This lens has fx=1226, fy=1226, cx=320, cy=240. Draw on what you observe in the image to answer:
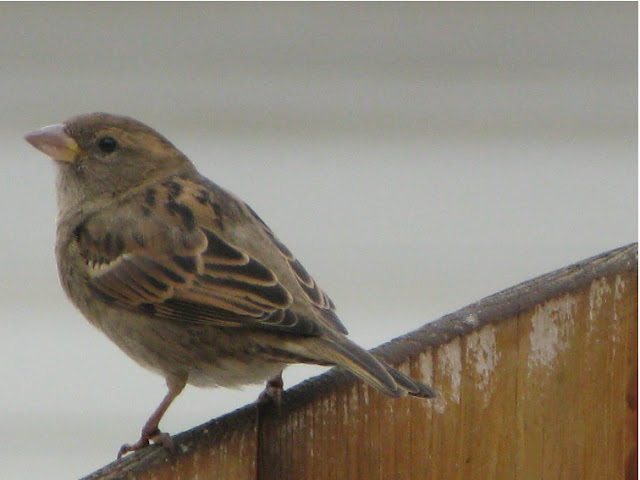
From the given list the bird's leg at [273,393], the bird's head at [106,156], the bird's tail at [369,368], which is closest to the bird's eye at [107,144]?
the bird's head at [106,156]

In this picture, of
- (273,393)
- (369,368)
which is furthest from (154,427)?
(369,368)

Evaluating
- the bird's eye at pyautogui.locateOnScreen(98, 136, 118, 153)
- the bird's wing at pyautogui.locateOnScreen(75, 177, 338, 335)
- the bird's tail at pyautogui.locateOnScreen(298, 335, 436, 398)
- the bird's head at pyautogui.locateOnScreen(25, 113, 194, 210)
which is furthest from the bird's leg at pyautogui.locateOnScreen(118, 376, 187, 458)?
the bird's eye at pyautogui.locateOnScreen(98, 136, 118, 153)

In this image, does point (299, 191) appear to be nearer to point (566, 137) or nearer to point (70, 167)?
point (566, 137)

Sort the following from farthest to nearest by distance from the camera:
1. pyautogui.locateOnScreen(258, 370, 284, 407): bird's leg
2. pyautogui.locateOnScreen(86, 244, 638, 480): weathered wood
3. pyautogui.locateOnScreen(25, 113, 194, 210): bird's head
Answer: pyautogui.locateOnScreen(25, 113, 194, 210): bird's head < pyautogui.locateOnScreen(258, 370, 284, 407): bird's leg < pyautogui.locateOnScreen(86, 244, 638, 480): weathered wood

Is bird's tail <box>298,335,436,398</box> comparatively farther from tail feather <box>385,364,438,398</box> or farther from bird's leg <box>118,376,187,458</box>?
bird's leg <box>118,376,187,458</box>

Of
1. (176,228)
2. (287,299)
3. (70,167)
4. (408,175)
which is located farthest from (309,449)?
(408,175)

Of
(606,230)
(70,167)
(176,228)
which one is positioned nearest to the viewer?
(176,228)

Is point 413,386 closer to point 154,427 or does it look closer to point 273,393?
point 273,393
